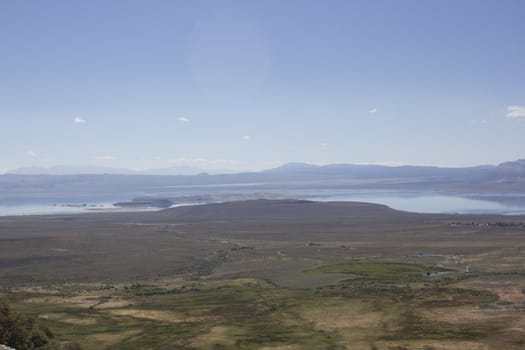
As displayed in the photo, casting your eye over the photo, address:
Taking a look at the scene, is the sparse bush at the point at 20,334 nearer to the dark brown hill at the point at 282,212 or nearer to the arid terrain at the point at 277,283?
the arid terrain at the point at 277,283

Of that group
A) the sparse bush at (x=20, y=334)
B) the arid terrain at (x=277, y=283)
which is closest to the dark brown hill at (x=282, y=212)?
the arid terrain at (x=277, y=283)

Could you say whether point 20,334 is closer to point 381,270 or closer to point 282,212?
point 381,270

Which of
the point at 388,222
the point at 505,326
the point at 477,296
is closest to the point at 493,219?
the point at 388,222

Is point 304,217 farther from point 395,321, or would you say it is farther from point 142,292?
point 395,321

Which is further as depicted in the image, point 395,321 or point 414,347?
point 395,321

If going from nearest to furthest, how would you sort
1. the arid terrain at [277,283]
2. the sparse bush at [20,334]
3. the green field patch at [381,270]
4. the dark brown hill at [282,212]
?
1. the sparse bush at [20,334]
2. the arid terrain at [277,283]
3. the green field patch at [381,270]
4. the dark brown hill at [282,212]

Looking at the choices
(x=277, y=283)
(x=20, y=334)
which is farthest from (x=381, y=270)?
(x=20, y=334)
